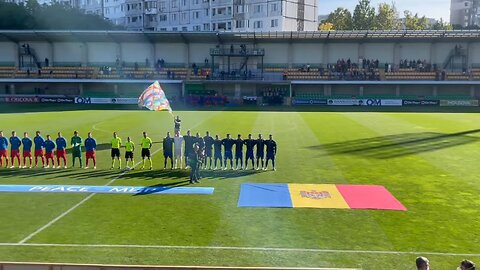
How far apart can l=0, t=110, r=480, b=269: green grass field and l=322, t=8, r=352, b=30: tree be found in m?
75.7

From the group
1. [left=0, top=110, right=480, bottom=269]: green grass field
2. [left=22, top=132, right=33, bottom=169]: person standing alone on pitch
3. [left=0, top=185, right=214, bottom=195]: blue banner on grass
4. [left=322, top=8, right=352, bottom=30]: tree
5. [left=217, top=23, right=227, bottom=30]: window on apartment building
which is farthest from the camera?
[left=322, top=8, right=352, bottom=30]: tree

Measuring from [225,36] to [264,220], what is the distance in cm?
5065

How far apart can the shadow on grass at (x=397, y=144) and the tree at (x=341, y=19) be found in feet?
227

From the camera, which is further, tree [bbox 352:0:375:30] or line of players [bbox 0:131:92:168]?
tree [bbox 352:0:375:30]

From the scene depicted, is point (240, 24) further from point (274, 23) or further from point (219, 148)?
point (219, 148)

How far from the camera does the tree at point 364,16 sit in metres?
90.4

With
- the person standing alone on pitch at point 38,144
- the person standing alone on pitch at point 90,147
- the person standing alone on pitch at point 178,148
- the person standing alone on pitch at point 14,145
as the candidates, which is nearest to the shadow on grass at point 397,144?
the person standing alone on pitch at point 178,148

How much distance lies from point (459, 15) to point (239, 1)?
91396mm

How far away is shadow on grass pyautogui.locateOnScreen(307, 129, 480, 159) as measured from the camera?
2361 centimetres

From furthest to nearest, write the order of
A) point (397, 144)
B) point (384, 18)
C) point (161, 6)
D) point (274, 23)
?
point (161, 6) → point (384, 18) → point (274, 23) → point (397, 144)

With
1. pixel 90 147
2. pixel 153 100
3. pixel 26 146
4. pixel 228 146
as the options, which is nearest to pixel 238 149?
→ pixel 228 146

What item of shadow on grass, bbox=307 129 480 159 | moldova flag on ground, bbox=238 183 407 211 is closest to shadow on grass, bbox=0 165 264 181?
moldova flag on ground, bbox=238 183 407 211

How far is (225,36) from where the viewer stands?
61.3 metres

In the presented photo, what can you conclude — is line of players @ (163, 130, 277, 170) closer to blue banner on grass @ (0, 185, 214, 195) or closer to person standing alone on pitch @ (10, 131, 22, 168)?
blue banner on grass @ (0, 185, 214, 195)
